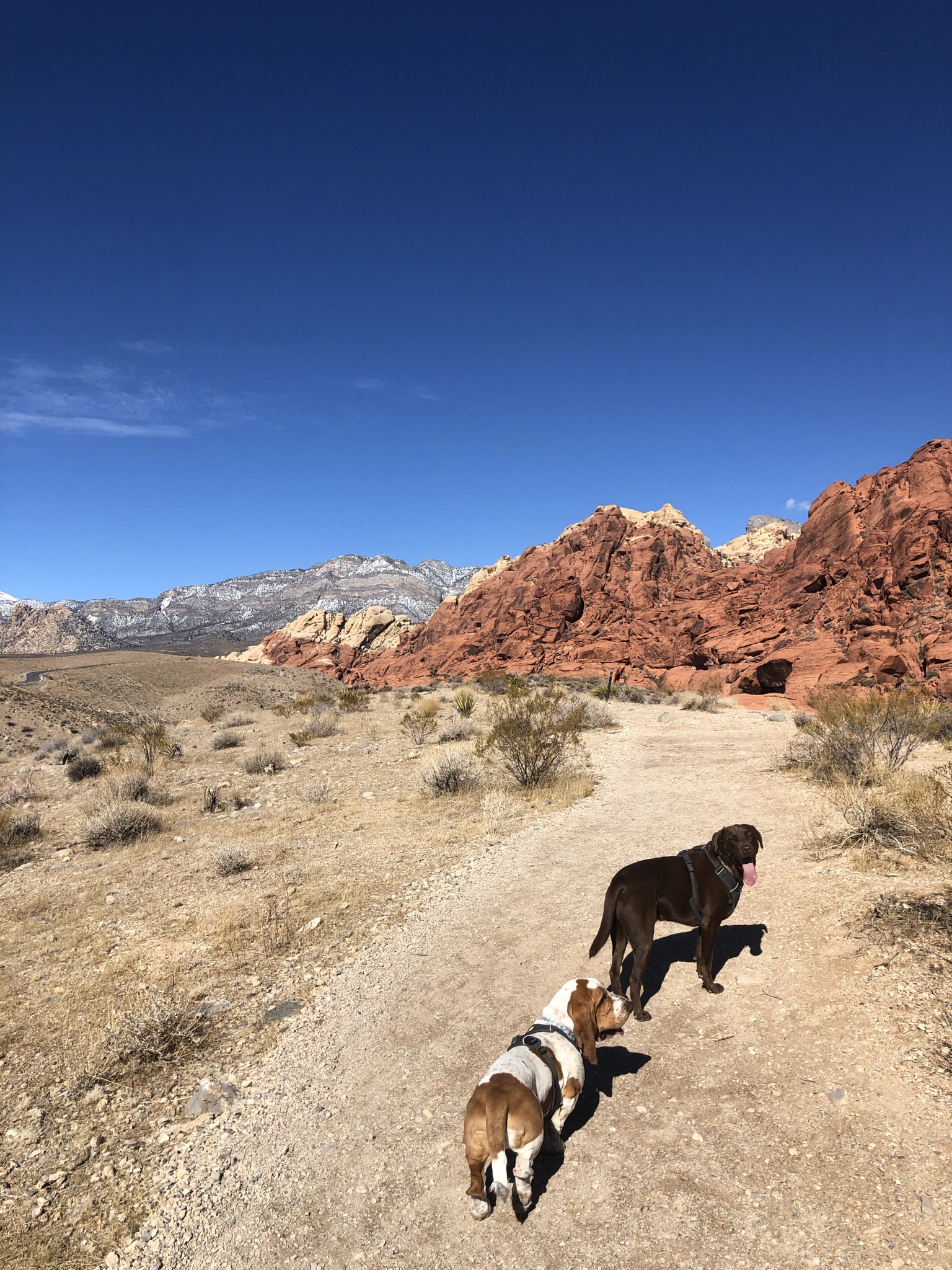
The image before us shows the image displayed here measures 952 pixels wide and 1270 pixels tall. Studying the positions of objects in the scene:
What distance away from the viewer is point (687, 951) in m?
5.18

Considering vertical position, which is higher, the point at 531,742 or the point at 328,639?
the point at 328,639

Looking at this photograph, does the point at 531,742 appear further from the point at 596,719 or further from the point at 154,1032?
the point at 596,719

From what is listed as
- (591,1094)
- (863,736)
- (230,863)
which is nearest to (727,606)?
(863,736)

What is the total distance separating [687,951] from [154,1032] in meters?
4.35

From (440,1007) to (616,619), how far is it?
60927mm

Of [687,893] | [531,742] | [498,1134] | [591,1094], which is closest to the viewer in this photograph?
[498,1134]

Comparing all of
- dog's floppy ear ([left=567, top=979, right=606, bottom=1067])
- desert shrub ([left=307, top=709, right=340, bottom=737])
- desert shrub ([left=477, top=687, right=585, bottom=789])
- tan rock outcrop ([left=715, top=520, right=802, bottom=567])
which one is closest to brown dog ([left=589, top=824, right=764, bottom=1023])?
dog's floppy ear ([left=567, top=979, right=606, bottom=1067])

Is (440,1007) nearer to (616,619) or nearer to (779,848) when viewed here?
(779,848)

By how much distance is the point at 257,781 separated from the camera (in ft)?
43.7

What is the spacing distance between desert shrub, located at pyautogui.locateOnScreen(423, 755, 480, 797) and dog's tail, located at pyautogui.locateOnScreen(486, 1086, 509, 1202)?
857cm

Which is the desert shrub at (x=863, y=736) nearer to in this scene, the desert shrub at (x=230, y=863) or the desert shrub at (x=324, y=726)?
the desert shrub at (x=230, y=863)

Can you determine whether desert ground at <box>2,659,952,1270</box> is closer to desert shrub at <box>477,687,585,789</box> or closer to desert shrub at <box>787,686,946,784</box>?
desert shrub at <box>787,686,946,784</box>

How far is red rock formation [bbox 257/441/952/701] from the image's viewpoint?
33.3 m

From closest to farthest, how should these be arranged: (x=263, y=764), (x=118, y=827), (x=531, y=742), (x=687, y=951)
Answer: (x=687, y=951) < (x=118, y=827) < (x=531, y=742) < (x=263, y=764)
